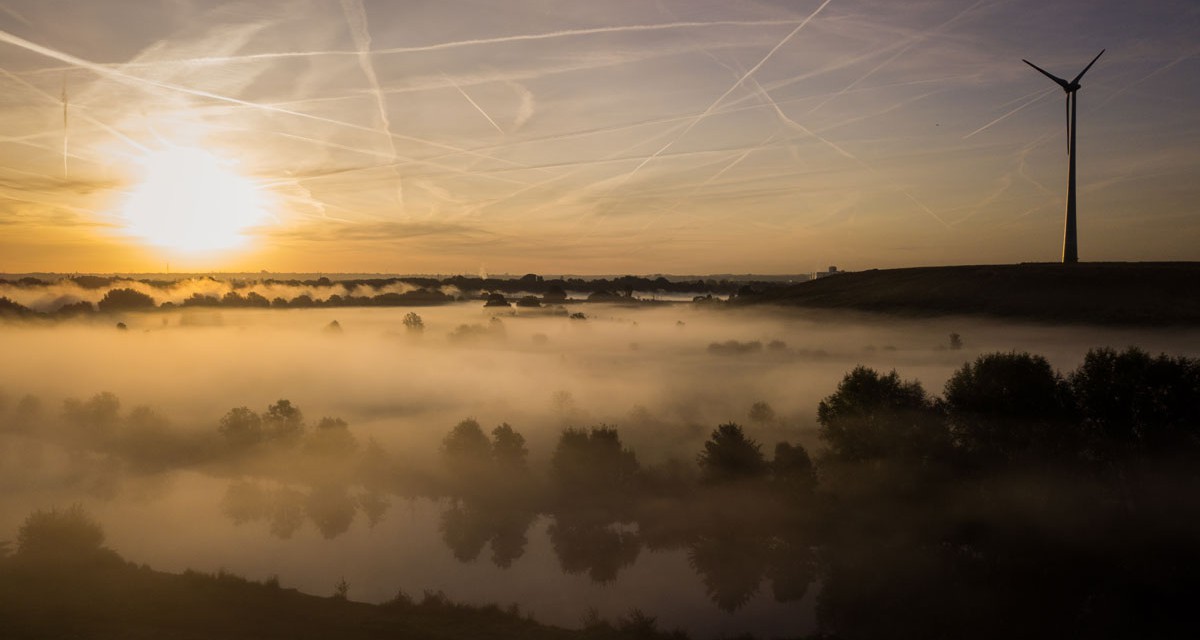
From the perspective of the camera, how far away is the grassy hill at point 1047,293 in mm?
114375

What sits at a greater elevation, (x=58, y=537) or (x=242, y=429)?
(x=58, y=537)

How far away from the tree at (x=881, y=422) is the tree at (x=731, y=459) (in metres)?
17.4

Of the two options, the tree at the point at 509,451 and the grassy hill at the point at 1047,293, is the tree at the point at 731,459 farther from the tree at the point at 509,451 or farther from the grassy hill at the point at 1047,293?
the grassy hill at the point at 1047,293

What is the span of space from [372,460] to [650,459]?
56.7 m

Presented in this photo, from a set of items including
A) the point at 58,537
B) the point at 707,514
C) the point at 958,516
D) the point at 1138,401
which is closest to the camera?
the point at 58,537

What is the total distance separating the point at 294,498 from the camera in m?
123

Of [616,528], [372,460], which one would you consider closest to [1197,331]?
[616,528]

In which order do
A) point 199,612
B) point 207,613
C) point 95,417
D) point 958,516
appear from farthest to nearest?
point 95,417 < point 958,516 < point 199,612 < point 207,613

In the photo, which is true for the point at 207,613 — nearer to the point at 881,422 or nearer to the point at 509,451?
the point at 881,422

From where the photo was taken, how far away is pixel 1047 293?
130m

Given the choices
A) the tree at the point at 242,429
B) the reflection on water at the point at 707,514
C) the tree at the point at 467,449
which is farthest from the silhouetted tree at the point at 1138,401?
the tree at the point at 242,429

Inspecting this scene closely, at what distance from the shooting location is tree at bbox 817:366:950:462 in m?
74.6

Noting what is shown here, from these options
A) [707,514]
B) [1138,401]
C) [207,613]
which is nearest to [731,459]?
[707,514]

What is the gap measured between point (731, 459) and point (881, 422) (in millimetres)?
27610
